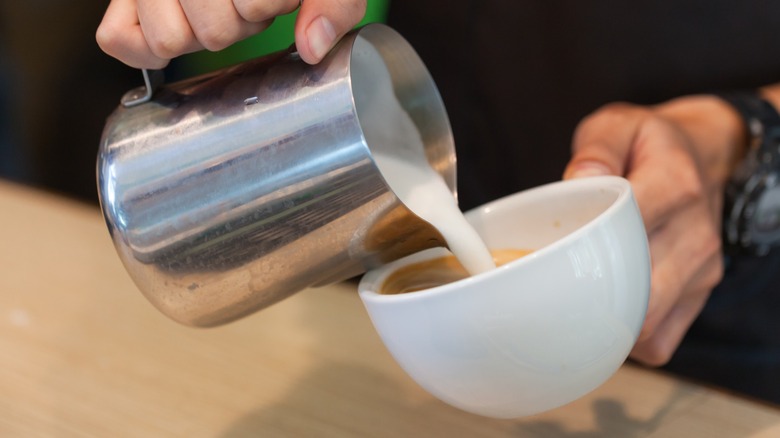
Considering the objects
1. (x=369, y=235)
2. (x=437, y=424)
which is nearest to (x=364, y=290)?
(x=369, y=235)

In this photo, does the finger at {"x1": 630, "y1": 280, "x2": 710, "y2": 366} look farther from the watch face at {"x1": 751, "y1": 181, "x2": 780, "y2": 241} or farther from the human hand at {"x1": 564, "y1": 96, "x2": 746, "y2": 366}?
the watch face at {"x1": 751, "y1": 181, "x2": 780, "y2": 241}

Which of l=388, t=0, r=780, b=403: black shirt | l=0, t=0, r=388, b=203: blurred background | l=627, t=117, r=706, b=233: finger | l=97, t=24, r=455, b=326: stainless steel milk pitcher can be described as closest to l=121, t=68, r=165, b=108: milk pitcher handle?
l=97, t=24, r=455, b=326: stainless steel milk pitcher

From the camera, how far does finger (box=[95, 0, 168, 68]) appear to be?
484 mm

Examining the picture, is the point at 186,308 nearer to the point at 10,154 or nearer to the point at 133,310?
the point at 133,310

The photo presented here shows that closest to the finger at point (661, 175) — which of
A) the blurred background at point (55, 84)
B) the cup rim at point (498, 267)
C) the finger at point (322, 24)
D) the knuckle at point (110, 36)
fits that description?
the cup rim at point (498, 267)

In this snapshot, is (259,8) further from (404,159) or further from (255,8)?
(404,159)

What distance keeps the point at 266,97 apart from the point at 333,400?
0.81ft

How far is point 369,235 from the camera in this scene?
453mm

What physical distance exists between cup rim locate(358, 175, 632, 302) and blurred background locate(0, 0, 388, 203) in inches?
41.1

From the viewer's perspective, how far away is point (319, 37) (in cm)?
44

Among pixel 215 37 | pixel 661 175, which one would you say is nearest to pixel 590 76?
pixel 661 175

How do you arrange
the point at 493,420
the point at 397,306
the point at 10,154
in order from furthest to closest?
the point at 10,154
the point at 493,420
the point at 397,306

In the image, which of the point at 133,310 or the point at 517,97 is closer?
the point at 133,310

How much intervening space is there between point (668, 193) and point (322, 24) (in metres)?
0.33
